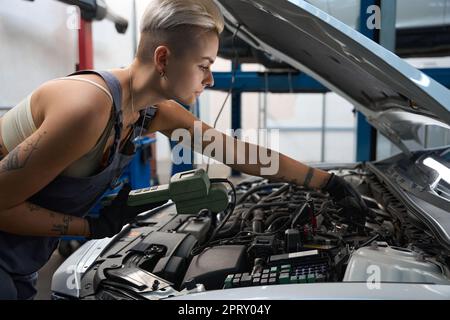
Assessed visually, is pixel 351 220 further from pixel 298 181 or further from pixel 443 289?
pixel 443 289

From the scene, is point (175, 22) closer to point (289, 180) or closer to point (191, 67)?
point (191, 67)

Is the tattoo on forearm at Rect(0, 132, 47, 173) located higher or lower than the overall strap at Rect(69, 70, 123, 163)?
lower

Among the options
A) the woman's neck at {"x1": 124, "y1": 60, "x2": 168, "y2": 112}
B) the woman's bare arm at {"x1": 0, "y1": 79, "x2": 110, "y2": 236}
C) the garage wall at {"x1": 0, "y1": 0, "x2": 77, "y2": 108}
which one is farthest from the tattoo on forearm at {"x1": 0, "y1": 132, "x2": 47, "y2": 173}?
the garage wall at {"x1": 0, "y1": 0, "x2": 77, "y2": 108}

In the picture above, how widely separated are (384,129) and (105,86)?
54.9 inches

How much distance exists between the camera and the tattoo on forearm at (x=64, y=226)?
0.92 meters

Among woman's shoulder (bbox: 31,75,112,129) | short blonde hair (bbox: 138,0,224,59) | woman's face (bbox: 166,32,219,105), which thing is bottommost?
woman's shoulder (bbox: 31,75,112,129)

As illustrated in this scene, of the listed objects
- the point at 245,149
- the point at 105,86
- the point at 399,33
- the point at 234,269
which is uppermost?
the point at 399,33

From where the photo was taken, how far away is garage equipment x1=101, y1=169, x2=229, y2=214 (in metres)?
1.06

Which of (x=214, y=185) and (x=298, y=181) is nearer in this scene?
(x=214, y=185)

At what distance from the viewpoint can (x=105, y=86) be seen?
3.01ft

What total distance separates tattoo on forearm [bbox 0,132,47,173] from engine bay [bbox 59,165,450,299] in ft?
1.18

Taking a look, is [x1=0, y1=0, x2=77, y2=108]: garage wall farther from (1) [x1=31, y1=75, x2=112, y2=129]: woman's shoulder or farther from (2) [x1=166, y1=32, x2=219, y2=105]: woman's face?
(2) [x1=166, y1=32, x2=219, y2=105]: woman's face

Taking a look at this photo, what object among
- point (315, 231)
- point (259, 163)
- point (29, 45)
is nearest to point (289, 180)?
point (259, 163)
